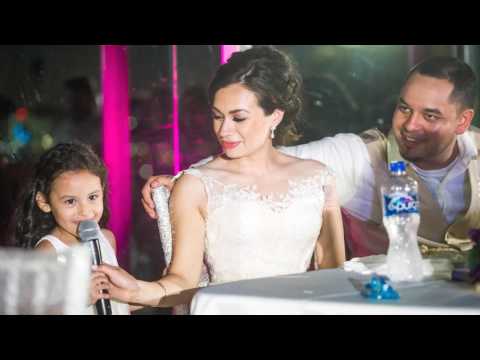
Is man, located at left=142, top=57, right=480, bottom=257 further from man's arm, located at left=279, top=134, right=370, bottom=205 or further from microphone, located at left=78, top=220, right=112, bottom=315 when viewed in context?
microphone, located at left=78, top=220, right=112, bottom=315

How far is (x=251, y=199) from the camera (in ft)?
10.9

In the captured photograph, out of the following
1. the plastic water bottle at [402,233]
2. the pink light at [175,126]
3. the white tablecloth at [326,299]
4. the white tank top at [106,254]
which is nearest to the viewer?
the white tablecloth at [326,299]

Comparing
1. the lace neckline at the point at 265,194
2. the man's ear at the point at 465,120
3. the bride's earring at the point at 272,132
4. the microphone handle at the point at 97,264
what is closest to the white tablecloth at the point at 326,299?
the microphone handle at the point at 97,264

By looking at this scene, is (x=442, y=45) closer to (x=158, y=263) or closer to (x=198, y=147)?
(x=198, y=147)

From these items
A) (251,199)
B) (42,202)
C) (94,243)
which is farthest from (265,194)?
(42,202)

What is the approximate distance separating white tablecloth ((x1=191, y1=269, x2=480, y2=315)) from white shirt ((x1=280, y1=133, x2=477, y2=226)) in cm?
117

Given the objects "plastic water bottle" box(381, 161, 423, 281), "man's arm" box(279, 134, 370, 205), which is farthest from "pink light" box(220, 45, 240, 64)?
"plastic water bottle" box(381, 161, 423, 281)

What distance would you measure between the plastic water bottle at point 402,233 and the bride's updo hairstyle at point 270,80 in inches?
32.6

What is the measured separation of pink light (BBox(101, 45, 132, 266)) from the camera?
3434 millimetres

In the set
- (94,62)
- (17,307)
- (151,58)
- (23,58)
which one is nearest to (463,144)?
(151,58)

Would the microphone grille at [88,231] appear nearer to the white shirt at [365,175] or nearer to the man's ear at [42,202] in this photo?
the man's ear at [42,202]

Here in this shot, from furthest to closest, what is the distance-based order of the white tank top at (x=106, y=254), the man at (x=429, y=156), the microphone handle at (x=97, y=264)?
1. the man at (x=429, y=156)
2. the white tank top at (x=106, y=254)
3. the microphone handle at (x=97, y=264)

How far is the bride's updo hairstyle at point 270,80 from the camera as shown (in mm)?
3387

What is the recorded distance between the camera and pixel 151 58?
3527 mm
